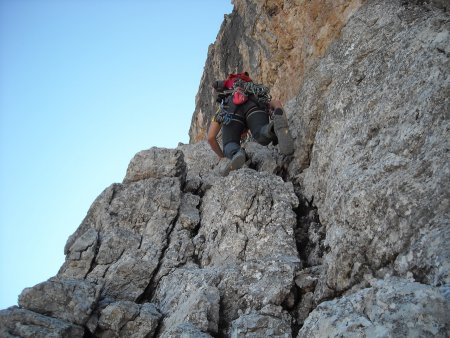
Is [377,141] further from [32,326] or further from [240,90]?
[32,326]

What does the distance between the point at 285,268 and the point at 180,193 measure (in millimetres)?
4238

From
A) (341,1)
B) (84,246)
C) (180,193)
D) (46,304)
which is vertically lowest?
(46,304)

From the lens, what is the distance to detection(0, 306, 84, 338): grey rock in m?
5.97

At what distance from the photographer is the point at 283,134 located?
916cm

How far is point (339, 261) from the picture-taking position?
5516mm

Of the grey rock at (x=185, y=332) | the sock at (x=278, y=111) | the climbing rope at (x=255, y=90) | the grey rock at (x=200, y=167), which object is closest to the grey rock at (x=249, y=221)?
the grey rock at (x=200, y=167)

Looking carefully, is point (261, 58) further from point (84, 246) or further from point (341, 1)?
point (84, 246)

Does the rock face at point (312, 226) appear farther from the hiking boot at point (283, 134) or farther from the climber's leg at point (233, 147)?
the climber's leg at point (233, 147)

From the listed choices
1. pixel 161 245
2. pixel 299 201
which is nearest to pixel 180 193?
pixel 161 245

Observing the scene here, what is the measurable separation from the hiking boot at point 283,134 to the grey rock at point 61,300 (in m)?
4.85

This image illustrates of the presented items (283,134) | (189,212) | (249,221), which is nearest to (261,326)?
(249,221)

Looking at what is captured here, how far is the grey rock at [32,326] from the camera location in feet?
19.6

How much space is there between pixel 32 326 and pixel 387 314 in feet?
16.5

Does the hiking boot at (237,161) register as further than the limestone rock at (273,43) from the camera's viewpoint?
No
